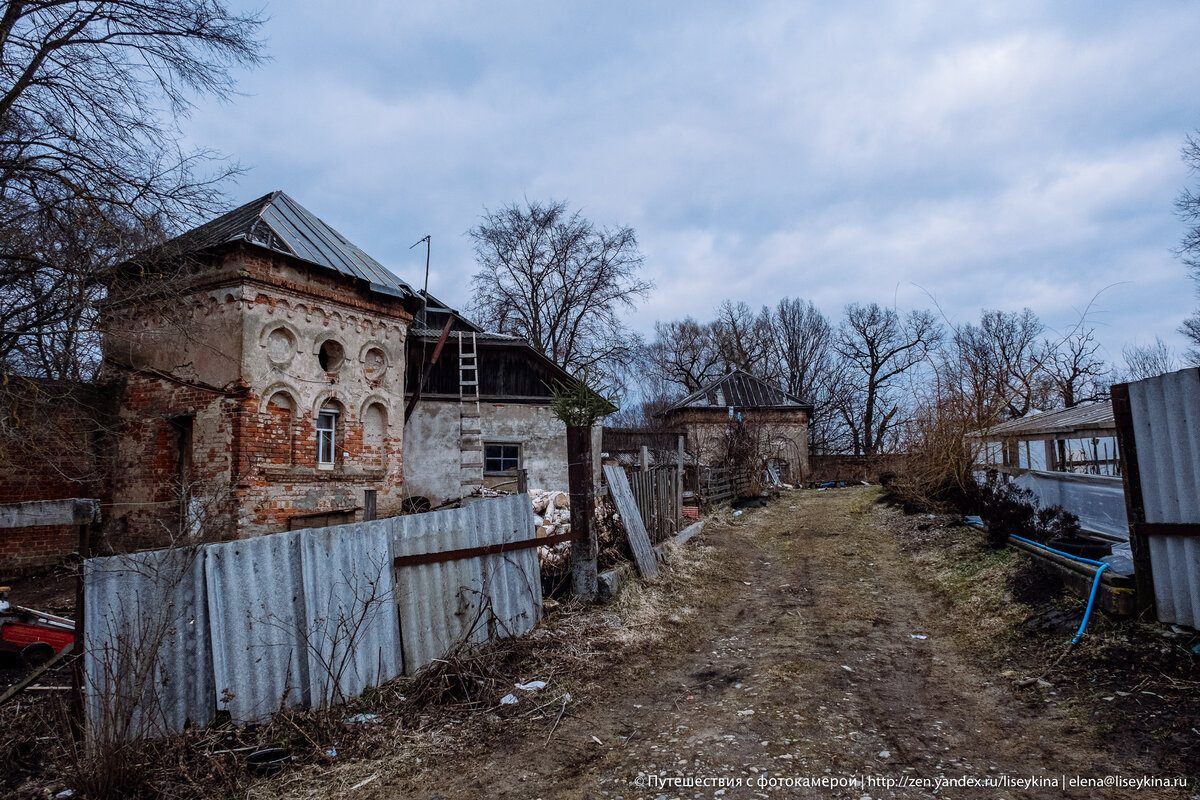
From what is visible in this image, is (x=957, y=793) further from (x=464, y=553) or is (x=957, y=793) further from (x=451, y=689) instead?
(x=464, y=553)

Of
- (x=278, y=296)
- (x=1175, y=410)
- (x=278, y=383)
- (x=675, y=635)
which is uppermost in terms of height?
(x=278, y=296)

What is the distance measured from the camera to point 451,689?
538cm

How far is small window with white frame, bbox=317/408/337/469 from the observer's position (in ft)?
41.9

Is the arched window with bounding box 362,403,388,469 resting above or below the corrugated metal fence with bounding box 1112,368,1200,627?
above

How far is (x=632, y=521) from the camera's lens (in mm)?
9297

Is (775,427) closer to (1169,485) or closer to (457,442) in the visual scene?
(457,442)

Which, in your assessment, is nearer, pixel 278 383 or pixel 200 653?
pixel 200 653

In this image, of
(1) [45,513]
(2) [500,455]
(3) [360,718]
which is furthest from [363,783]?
(2) [500,455]

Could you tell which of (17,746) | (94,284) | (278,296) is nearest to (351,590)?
(17,746)

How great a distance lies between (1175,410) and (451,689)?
6668 mm

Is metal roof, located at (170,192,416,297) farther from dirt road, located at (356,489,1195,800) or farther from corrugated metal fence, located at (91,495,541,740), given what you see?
dirt road, located at (356,489,1195,800)

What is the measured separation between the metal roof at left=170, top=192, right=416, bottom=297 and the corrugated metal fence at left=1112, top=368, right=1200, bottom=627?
12.3 m

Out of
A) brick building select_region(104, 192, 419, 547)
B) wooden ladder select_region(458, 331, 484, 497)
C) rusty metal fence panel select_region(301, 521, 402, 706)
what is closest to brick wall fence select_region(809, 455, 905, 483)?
wooden ladder select_region(458, 331, 484, 497)

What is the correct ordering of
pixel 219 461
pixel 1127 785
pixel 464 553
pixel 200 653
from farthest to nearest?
1. pixel 219 461
2. pixel 464 553
3. pixel 200 653
4. pixel 1127 785
